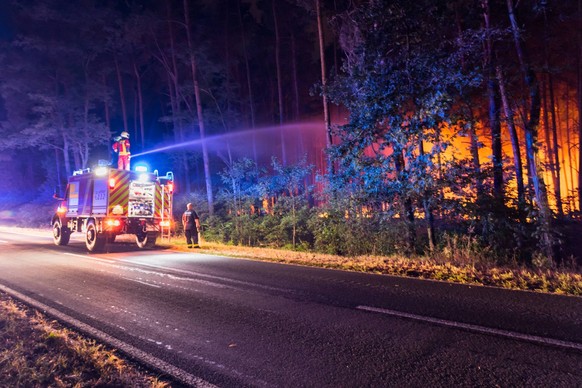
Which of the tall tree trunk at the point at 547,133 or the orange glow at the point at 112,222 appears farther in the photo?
the tall tree trunk at the point at 547,133

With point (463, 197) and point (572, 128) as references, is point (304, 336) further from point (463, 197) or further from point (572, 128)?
point (572, 128)

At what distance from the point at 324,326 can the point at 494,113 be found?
31.8ft

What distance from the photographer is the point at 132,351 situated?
14.2 ft

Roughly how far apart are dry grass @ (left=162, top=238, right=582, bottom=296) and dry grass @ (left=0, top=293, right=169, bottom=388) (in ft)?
19.3

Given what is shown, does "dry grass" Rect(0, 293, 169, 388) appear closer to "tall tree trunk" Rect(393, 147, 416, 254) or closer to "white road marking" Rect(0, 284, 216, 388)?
"white road marking" Rect(0, 284, 216, 388)

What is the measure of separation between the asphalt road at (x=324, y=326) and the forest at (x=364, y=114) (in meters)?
3.44

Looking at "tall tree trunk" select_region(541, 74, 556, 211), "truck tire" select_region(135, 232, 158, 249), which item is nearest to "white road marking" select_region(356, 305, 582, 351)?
"truck tire" select_region(135, 232, 158, 249)

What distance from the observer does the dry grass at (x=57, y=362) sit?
354 centimetres

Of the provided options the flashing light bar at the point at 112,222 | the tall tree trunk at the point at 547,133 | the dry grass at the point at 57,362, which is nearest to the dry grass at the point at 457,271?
the flashing light bar at the point at 112,222

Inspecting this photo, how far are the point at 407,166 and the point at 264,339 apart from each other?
7.06 m

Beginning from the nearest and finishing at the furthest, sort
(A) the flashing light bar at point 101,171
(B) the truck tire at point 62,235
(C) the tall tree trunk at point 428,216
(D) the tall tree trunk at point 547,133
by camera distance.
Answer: (C) the tall tree trunk at point 428,216
(A) the flashing light bar at point 101,171
(B) the truck tire at point 62,235
(D) the tall tree trunk at point 547,133

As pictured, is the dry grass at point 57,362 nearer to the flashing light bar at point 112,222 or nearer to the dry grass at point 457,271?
the dry grass at point 457,271

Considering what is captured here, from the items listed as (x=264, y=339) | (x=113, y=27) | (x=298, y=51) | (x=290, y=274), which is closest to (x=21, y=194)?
(x=113, y=27)

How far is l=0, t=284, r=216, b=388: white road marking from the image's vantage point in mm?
3625
